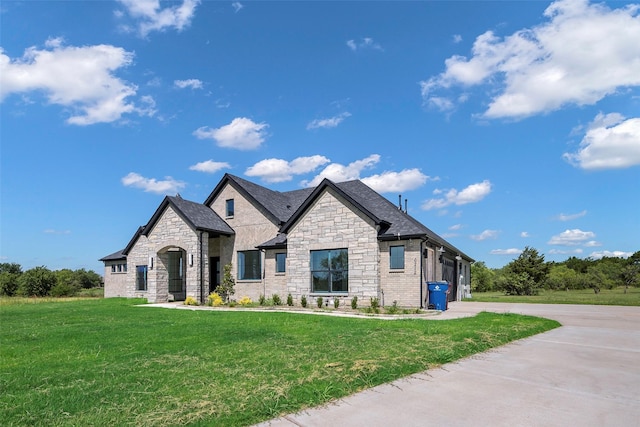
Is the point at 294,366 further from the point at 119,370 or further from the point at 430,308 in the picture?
the point at 430,308

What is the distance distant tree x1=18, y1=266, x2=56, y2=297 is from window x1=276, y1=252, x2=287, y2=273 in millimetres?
28821

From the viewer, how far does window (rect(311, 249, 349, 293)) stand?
19444 mm

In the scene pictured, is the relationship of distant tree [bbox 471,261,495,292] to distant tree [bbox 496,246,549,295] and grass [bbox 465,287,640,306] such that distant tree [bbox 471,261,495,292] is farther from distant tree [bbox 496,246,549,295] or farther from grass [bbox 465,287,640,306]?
grass [bbox 465,287,640,306]

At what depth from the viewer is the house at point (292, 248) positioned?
18375 millimetres

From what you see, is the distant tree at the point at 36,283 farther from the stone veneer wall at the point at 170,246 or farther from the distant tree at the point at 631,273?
the distant tree at the point at 631,273

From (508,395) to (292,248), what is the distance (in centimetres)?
1622

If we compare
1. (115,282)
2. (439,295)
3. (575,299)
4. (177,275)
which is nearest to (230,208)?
(177,275)

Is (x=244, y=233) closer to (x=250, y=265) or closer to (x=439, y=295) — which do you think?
(x=250, y=265)

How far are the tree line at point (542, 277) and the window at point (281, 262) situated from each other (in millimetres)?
21271

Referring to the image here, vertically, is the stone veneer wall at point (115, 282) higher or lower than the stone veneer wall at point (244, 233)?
lower

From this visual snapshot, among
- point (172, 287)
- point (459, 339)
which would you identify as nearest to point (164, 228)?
point (172, 287)

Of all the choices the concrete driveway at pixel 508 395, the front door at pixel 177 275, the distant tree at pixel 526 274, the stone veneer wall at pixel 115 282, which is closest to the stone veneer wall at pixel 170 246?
the front door at pixel 177 275

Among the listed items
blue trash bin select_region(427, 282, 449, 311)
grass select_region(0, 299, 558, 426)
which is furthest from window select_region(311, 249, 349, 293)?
grass select_region(0, 299, 558, 426)

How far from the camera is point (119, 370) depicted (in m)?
6.13
